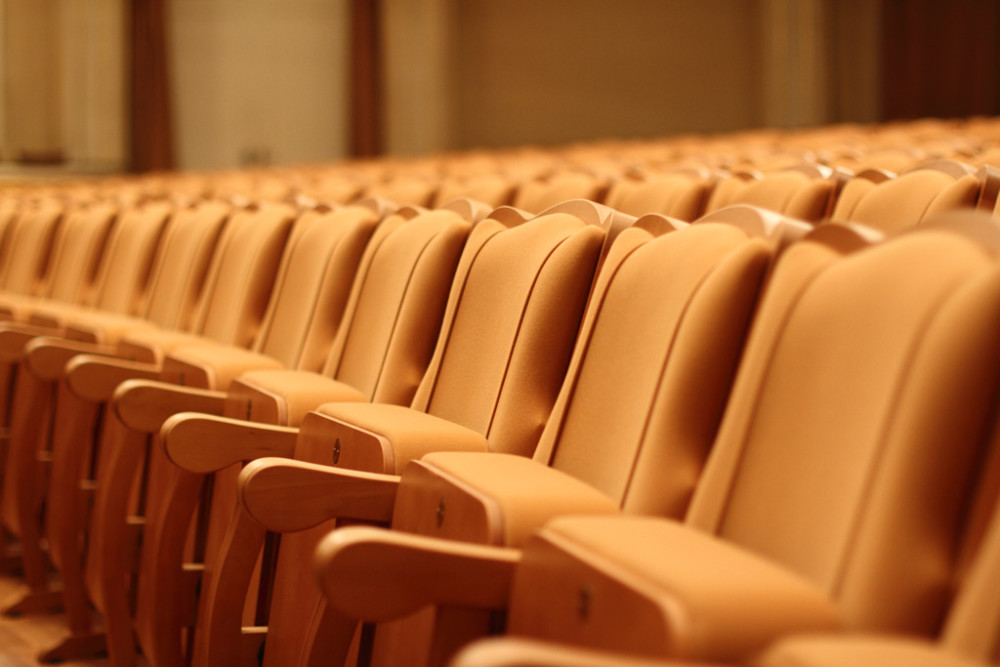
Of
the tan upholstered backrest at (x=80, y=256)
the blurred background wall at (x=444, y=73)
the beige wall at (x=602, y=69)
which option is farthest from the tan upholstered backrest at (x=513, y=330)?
the beige wall at (x=602, y=69)

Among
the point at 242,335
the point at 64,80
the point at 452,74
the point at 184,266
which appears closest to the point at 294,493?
the point at 242,335

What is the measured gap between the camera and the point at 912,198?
14.1 inches

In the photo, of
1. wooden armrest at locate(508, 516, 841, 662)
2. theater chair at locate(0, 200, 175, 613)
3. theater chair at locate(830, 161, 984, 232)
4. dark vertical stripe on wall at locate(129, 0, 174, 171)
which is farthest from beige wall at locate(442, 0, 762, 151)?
wooden armrest at locate(508, 516, 841, 662)

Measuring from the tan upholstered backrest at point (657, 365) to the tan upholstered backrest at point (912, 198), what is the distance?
0.39 feet

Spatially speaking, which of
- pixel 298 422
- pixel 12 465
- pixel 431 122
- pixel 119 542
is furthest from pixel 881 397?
pixel 431 122

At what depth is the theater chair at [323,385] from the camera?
13.4 inches

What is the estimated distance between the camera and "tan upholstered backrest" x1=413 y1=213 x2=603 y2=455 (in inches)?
11.0

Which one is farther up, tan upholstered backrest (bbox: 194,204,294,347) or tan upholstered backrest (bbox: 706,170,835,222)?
tan upholstered backrest (bbox: 706,170,835,222)

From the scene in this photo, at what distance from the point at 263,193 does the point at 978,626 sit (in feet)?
2.91

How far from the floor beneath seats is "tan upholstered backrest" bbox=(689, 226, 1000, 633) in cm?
35

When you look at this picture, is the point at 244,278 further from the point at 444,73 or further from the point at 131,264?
the point at 444,73

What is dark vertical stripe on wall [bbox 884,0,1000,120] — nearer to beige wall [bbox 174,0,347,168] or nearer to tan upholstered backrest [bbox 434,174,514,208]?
beige wall [bbox 174,0,347,168]

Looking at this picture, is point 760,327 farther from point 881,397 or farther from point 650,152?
point 650,152

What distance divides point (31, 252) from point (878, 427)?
2.41ft
